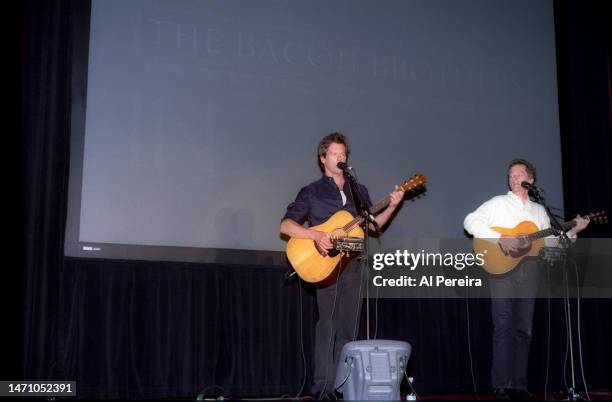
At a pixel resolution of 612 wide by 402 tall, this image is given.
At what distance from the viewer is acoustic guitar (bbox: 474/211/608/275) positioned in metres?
4.59

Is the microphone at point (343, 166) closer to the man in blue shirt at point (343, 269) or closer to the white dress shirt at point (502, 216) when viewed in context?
the man in blue shirt at point (343, 269)

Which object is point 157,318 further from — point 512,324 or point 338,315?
point 512,324

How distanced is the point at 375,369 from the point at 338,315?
0.75 meters

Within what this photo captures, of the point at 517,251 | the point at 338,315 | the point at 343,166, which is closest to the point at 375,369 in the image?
the point at 338,315

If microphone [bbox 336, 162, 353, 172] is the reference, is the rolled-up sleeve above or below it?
below

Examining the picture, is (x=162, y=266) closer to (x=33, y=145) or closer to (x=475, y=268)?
(x=33, y=145)

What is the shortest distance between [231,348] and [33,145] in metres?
1.93

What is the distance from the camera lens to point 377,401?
3586 mm

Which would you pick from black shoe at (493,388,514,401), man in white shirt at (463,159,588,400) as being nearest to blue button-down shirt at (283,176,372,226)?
man in white shirt at (463,159,588,400)

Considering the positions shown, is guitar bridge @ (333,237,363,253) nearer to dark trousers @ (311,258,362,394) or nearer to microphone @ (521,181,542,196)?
dark trousers @ (311,258,362,394)

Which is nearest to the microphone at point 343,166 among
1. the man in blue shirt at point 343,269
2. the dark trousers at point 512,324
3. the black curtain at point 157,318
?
the man in blue shirt at point 343,269

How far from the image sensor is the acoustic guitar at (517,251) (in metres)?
4.59

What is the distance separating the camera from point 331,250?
4.20 m

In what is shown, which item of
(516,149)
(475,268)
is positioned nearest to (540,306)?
(475,268)
